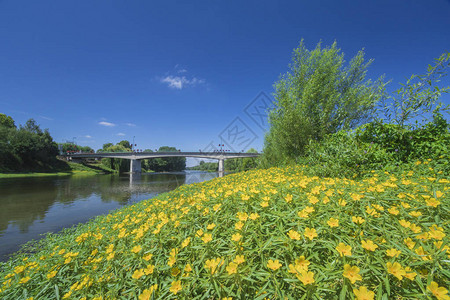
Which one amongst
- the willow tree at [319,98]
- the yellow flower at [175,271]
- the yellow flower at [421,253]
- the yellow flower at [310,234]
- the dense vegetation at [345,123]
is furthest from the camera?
the willow tree at [319,98]

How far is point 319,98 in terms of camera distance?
8805 mm

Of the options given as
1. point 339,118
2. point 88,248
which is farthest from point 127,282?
point 339,118

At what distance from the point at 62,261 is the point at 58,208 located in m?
11.2

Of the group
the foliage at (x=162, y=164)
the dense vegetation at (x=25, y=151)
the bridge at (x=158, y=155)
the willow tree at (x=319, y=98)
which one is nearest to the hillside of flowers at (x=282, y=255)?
the willow tree at (x=319, y=98)

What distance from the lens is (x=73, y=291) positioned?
171 centimetres

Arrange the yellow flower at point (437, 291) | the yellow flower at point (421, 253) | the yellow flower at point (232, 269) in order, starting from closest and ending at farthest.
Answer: the yellow flower at point (437, 291) → the yellow flower at point (421, 253) → the yellow flower at point (232, 269)

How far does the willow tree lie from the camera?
8.36 metres

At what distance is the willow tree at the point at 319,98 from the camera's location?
8.36m

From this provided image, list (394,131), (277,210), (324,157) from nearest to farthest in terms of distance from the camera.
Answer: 1. (277,210)
2. (394,131)
3. (324,157)

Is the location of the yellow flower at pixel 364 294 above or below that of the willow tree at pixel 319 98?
below

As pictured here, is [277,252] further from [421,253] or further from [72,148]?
[72,148]

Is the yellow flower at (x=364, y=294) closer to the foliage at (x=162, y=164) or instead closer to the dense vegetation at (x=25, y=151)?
the dense vegetation at (x=25, y=151)

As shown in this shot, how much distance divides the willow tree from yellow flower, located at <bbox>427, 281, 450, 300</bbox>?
7.95 meters

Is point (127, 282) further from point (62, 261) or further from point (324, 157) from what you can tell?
Answer: point (324, 157)
